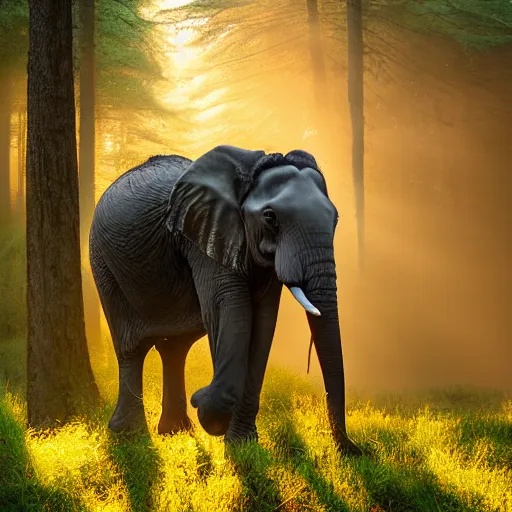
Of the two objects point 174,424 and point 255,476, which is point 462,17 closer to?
point 174,424

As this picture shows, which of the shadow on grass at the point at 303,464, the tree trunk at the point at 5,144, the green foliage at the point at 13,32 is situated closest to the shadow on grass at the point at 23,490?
the shadow on grass at the point at 303,464

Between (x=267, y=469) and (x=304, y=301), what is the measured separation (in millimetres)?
1361

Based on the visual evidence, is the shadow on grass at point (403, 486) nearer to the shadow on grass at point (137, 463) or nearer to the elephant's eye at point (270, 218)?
the shadow on grass at point (137, 463)

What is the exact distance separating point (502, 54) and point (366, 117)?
352cm

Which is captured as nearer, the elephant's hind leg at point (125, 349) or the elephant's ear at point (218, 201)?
the elephant's ear at point (218, 201)

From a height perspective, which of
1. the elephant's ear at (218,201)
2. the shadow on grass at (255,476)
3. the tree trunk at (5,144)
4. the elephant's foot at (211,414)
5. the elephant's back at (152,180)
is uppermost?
the elephant's ear at (218,201)

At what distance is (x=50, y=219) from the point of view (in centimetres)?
728

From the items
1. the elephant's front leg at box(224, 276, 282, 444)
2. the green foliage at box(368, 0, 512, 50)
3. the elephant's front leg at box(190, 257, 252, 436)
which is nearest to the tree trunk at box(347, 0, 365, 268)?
the green foliage at box(368, 0, 512, 50)

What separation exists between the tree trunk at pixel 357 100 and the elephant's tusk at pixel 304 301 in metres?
10.1

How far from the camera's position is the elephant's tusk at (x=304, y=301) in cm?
493

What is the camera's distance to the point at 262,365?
5.82 metres

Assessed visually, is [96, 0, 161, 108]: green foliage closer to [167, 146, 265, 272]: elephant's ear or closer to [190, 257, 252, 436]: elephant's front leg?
[167, 146, 265, 272]: elephant's ear

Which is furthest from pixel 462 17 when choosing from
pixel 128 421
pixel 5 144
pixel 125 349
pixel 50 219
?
pixel 128 421

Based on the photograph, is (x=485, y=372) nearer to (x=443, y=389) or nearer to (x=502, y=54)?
(x=443, y=389)
